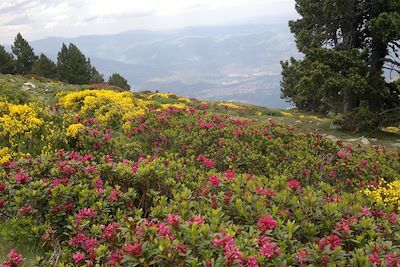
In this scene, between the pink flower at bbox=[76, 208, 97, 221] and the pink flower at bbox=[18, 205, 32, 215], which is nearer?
the pink flower at bbox=[76, 208, 97, 221]

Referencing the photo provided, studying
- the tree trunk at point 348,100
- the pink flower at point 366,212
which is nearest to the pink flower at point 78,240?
the pink flower at point 366,212

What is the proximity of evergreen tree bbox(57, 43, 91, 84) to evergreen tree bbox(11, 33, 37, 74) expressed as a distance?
6.14 m

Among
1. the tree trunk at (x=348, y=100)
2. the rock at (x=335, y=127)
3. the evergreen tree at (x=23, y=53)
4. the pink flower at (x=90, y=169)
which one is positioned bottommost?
the rock at (x=335, y=127)

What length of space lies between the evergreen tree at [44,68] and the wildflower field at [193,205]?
2024 inches

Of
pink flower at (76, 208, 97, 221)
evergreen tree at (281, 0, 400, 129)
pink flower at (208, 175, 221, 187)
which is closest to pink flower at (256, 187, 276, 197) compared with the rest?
pink flower at (208, 175, 221, 187)

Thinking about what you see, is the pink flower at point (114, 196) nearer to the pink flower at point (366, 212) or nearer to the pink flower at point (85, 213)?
the pink flower at point (85, 213)

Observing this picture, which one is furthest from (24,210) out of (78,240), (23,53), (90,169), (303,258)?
(23,53)

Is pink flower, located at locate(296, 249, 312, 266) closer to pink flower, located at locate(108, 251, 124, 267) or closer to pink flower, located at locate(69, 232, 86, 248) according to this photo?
pink flower, located at locate(108, 251, 124, 267)

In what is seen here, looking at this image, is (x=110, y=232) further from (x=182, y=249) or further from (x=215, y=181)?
(x=215, y=181)

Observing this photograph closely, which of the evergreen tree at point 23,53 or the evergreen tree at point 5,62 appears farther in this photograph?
the evergreen tree at point 23,53

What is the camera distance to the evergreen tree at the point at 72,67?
57.6 metres

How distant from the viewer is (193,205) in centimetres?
464

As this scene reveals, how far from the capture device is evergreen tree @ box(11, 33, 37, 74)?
2409 inches

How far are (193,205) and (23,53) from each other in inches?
2574
